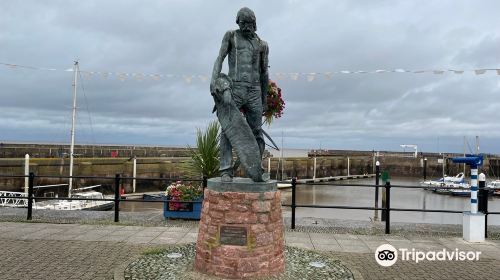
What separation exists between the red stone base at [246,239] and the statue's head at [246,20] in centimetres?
215

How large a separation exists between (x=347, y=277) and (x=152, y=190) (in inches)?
961

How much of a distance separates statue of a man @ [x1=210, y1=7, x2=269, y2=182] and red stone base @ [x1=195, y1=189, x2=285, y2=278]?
1.36ft

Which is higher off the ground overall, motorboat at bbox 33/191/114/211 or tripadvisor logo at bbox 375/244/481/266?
tripadvisor logo at bbox 375/244/481/266

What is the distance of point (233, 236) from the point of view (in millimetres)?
5055

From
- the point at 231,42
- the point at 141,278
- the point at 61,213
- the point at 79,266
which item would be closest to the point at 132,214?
the point at 61,213

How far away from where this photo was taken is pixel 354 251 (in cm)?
679

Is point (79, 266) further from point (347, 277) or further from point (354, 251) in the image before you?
point (354, 251)

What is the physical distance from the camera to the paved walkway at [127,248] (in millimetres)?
5465

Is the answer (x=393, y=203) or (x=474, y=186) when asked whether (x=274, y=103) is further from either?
(x=393, y=203)

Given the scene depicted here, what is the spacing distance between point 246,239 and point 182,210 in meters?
4.43

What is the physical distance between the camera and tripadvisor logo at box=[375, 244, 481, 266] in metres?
6.33

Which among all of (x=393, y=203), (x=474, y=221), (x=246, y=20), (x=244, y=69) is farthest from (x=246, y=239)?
(x=393, y=203)

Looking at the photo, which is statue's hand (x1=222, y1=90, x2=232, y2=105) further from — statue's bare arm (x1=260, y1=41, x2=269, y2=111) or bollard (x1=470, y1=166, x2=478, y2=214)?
bollard (x1=470, y1=166, x2=478, y2=214)

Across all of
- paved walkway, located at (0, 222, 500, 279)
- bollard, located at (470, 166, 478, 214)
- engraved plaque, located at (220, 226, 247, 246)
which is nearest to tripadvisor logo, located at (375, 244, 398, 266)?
paved walkway, located at (0, 222, 500, 279)
